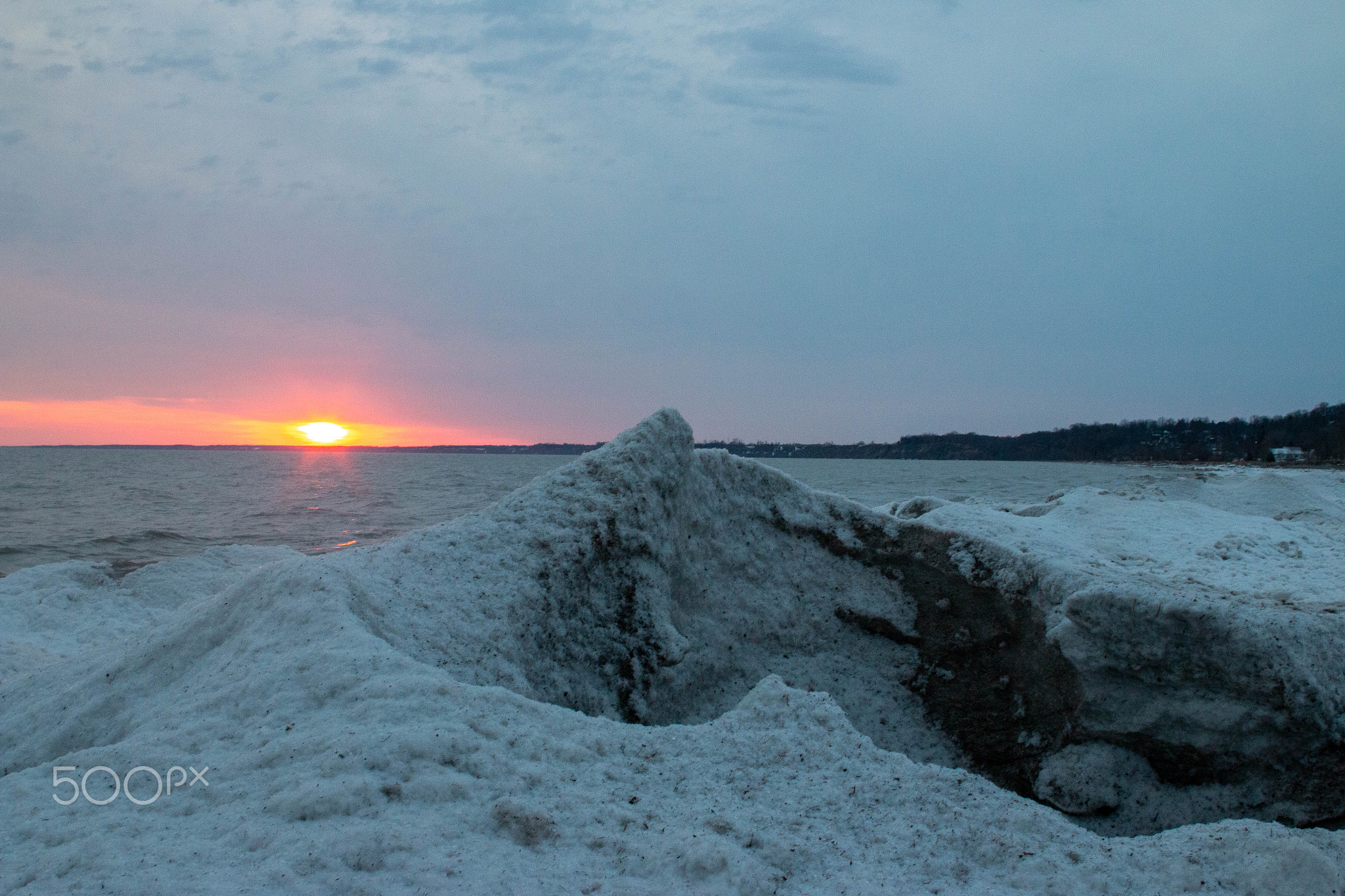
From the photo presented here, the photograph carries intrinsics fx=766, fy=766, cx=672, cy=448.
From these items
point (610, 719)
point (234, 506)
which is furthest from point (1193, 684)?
point (234, 506)

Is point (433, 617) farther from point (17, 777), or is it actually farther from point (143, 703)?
point (17, 777)

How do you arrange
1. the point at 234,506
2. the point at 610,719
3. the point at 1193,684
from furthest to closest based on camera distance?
→ 1. the point at 234,506
2. the point at 1193,684
3. the point at 610,719

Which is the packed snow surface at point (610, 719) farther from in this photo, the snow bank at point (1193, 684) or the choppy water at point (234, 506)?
the choppy water at point (234, 506)

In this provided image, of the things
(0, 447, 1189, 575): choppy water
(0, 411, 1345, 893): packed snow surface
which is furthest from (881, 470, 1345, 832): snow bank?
(0, 447, 1189, 575): choppy water

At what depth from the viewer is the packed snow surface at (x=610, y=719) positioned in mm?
2301

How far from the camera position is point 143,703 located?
3479mm

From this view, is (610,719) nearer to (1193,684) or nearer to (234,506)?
(1193,684)

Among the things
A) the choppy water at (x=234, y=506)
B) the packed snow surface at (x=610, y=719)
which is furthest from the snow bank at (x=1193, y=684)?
the choppy water at (x=234, y=506)

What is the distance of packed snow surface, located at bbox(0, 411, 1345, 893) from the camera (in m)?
2.30

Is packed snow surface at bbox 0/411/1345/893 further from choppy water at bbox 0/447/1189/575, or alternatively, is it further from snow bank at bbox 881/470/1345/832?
choppy water at bbox 0/447/1189/575

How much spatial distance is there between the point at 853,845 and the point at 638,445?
9.93 ft

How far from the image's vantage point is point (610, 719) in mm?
3693

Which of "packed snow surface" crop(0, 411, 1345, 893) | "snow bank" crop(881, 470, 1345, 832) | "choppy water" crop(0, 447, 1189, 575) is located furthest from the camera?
"choppy water" crop(0, 447, 1189, 575)

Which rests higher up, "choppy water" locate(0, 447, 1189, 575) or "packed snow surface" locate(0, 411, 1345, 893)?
"packed snow surface" locate(0, 411, 1345, 893)
